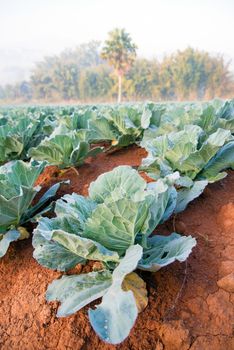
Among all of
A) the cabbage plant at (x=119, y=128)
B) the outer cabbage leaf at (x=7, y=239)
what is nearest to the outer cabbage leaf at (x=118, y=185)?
the outer cabbage leaf at (x=7, y=239)

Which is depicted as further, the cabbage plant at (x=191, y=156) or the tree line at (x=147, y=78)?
the tree line at (x=147, y=78)

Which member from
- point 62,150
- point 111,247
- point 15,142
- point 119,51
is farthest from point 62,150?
point 119,51

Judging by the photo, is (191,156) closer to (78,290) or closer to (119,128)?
(78,290)

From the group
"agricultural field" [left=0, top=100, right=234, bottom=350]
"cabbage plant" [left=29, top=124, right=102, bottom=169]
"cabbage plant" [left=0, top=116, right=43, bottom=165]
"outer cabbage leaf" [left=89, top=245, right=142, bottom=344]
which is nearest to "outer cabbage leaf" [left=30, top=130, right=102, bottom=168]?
"cabbage plant" [left=29, top=124, right=102, bottom=169]

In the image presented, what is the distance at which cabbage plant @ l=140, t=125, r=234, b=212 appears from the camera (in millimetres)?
1742

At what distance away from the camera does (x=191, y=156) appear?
173cm

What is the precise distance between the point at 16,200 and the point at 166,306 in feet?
2.66

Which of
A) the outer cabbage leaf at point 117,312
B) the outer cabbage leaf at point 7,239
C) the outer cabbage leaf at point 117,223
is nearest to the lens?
the outer cabbage leaf at point 117,312

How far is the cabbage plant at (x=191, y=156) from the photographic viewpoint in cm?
174

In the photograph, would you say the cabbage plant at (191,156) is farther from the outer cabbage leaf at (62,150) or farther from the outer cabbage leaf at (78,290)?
the outer cabbage leaf at (78,290)

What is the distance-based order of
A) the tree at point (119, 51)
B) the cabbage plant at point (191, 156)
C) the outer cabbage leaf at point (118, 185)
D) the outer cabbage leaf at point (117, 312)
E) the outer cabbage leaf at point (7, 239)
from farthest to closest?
the tree at point (119, 51)
the cabbage plant at point (191, 156)
the outer cabbage leaf at point (7, 239)
the outer cabbage leaf at point (118, 185)
the outer cabbage leaf at point (117, 312)

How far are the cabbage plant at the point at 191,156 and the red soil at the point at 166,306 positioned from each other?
30 cm

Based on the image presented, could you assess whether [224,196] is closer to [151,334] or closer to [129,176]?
[129,176]

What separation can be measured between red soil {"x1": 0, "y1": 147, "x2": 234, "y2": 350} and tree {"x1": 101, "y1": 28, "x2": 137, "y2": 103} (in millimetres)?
45639
